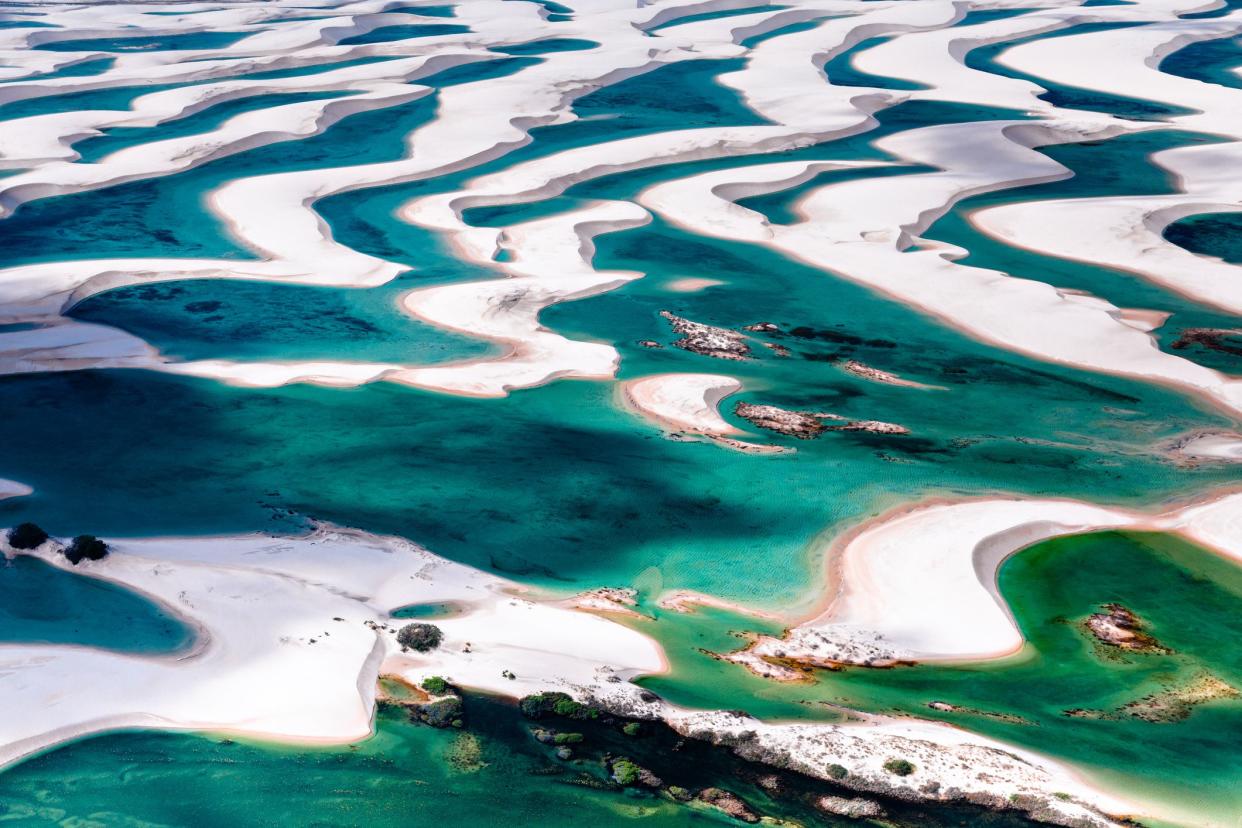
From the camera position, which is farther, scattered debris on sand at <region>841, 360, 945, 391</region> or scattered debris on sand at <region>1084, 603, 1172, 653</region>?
scattered debris on sand at <region>841, 360, 945, 391</region>

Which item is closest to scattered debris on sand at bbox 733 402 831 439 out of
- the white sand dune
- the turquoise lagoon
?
the turquoise lagoon

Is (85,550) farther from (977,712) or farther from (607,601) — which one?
(977,712)

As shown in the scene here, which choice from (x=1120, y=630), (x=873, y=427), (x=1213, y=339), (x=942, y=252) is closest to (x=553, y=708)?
(x=1120, y=630)

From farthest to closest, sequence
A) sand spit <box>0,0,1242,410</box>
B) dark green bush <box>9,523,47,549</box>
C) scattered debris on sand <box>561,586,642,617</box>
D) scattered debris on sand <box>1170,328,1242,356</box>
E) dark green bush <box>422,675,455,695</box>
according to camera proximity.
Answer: sand spit <box>0,0,1242,410</box>, scattered debris on sand <box>1170,328,1242,356</box>, dark green bush <box>9,523,47,549</box>, scattered debris on sand <box>561,586,642,617</box>, dark green bush <box>422,675,455,695</box>

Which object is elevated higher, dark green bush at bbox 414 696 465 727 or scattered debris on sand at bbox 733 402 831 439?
dark green bush at bbox 414 696 465 727

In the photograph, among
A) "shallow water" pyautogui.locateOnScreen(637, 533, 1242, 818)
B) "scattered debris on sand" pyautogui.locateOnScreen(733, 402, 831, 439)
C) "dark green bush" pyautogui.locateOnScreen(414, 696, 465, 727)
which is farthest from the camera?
"scattered debris on sand" pyautogui.locateOnScreen(733, 402, 831, 439)

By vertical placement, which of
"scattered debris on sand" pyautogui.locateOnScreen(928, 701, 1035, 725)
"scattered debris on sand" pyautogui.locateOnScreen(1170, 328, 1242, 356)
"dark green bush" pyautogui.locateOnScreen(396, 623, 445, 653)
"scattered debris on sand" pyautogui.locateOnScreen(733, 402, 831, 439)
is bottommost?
"scattered debris on sand" pyautogui.locateOnScreen(1170, 328, 1242, 356)

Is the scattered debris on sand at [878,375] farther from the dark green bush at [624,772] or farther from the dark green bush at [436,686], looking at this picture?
the dark green bush at [624,772]

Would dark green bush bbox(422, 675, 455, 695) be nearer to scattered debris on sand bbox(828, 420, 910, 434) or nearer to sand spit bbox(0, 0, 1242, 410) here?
sand spit bbox(0, 0, 1242, 410)
